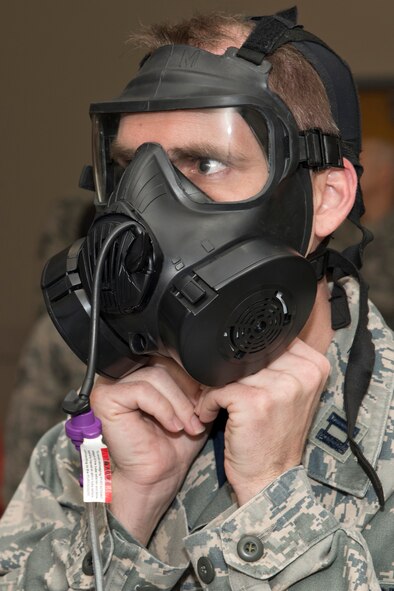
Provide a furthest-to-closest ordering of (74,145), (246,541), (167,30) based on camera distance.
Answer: (74,145) < (167,30) < (246,541)

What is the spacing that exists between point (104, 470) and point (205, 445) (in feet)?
1.74

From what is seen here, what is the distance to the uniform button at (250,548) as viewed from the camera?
1646 mm

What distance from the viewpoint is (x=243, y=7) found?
6055 millimetres

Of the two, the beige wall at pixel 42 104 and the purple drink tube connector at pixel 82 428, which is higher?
the purple drink tube connector at pixel 82 428

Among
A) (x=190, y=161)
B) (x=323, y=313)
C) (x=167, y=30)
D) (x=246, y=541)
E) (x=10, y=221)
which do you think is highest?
(x=167, y=30)

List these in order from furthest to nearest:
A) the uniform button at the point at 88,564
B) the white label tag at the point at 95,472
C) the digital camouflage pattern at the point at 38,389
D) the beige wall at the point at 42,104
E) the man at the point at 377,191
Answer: the beige wall at the point at 42,104, the man at the point at 377,191, the digital camouflage pattern at the point at 38,389, the uniform button at the point at 88,564, the white label tag at the point at 95,472

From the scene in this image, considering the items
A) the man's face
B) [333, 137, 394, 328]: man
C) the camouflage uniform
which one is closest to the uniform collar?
the camouflage uniform

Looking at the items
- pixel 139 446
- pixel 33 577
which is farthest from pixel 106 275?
pixel 33 577

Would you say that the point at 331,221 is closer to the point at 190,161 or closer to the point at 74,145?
the point at 190,161

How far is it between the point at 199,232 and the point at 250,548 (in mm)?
579

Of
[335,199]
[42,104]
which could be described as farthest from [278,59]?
[42,104]

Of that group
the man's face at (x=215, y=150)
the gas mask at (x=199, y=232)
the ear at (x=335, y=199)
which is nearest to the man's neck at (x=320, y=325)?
the ear at (x=335, y=199)

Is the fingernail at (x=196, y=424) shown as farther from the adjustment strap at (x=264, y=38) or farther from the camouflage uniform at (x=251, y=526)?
the adjustment strap at (x=264, y=38)

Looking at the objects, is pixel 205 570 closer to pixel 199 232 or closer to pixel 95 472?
pixel 95 472
